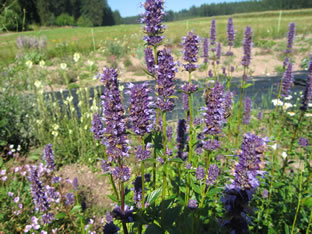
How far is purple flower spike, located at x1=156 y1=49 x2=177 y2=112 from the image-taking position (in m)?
1.58

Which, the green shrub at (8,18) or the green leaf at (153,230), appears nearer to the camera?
the green leaf at (153,230)

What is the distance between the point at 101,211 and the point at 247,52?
3.57 m

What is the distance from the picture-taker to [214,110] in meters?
1.57

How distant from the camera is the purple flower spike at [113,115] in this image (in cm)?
125

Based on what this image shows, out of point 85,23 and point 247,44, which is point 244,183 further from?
point 85,23

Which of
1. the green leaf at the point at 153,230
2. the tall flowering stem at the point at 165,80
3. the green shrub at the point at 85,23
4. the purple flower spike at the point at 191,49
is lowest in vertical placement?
the green leaf at the point at 153,230

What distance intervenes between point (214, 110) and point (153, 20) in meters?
0.87

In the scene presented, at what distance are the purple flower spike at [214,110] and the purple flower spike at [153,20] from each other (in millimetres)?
627

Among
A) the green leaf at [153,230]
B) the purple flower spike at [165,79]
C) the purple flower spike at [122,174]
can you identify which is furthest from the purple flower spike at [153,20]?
the green leaf at [153,230]

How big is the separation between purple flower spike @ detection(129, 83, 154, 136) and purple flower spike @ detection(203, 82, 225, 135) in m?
0.50

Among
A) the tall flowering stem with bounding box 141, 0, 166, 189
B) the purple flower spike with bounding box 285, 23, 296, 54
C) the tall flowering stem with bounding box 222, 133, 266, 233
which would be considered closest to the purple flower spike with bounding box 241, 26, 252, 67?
the purple flower spike with bounding box 285, 23, 296, 54

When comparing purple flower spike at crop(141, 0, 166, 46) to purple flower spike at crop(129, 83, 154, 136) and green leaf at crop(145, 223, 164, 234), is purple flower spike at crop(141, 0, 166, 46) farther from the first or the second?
green leaf at crop(145, 223, 164, 234)

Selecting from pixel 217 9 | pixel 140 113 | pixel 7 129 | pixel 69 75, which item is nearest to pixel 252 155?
pixel 140 113

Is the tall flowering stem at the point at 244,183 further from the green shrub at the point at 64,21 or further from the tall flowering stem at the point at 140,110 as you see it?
the green shrub at the point at 64,21
